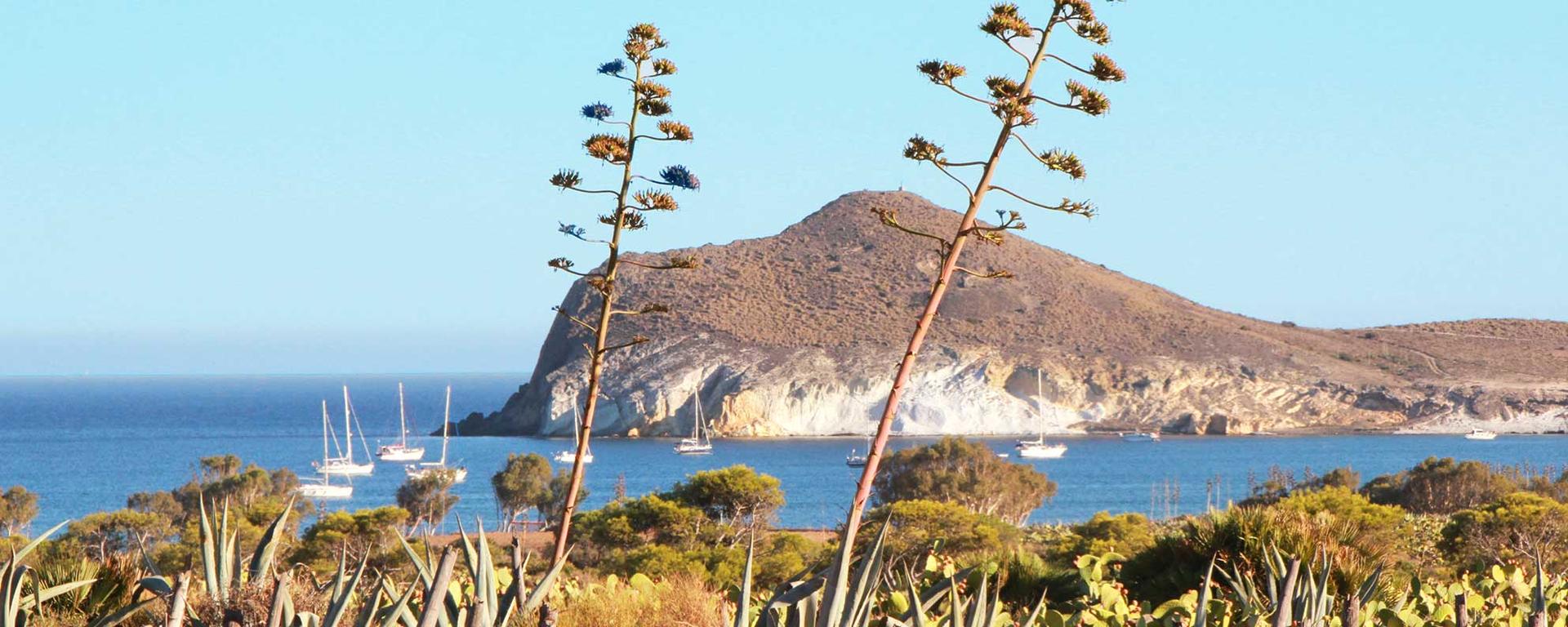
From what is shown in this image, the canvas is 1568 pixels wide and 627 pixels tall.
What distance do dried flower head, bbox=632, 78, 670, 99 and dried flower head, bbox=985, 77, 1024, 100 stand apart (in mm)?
1527

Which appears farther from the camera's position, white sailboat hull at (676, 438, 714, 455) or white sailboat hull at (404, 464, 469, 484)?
white sailboat hull at (676, 438, 714, 455)

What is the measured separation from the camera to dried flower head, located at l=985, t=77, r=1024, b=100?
139 inches

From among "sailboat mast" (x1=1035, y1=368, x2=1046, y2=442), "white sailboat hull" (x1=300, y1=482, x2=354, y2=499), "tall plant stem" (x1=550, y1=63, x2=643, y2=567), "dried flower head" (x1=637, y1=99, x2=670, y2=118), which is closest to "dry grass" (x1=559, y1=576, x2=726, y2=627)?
"tall plant stem" (x1=550, y1=63, x2=643, y2=567)

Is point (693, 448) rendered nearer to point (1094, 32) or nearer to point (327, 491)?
point (327, 491)

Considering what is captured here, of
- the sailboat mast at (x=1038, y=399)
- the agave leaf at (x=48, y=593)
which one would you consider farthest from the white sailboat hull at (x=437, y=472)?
the agave leaf at (x=48, y=593)

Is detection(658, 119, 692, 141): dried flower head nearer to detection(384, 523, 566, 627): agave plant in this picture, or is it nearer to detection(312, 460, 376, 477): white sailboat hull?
detection(384, 523, 566, 627): agave plant

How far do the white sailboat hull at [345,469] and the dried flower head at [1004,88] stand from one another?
71.2 m

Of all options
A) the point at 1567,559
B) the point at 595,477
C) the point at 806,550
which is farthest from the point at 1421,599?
the point at 595,477

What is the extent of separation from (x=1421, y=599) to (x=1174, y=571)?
1.55 m

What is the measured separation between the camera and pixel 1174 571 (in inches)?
247

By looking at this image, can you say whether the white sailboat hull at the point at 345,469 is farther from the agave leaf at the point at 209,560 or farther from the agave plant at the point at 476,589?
the agave plant at the point at 476,589

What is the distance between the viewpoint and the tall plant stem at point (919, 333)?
8.70ft

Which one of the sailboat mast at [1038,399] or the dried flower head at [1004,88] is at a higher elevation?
the sailboat mast at [1038,399]

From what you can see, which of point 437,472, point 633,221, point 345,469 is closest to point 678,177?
point 633,221
